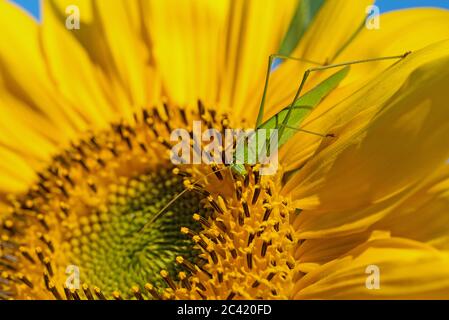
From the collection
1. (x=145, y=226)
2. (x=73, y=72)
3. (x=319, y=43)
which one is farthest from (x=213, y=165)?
(x=73, y=72)

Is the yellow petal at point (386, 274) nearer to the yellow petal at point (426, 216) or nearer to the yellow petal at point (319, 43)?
the yellow petal at point (426, 216)

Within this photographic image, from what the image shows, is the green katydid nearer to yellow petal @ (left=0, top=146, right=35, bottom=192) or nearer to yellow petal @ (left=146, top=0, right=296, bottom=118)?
yellow petal @ (left=146, top=0, right=296, bottom=118)

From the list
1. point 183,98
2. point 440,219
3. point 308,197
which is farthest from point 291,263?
point 183,98

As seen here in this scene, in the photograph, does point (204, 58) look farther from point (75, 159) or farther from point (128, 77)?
point (75, 159)

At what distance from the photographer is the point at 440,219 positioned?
96 centimetres

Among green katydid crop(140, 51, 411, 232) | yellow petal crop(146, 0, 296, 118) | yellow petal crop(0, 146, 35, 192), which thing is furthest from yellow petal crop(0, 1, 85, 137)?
green katydid crop(140, 51, 411, 232)

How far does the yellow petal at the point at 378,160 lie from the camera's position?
36.7 inches

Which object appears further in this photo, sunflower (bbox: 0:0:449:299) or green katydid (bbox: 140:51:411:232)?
green katydid (bbox: 140:51:411:232)

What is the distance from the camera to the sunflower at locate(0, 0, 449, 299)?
0.97 metres

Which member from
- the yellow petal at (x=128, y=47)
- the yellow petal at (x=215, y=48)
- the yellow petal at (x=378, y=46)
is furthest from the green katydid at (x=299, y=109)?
the yellow petal at (x=128, y=47)

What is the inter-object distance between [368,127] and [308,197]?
0.54 ft

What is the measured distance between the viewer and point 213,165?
121cm

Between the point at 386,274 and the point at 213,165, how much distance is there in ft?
1.29

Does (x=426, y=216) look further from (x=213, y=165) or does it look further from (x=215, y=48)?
(x=215, y=48)
